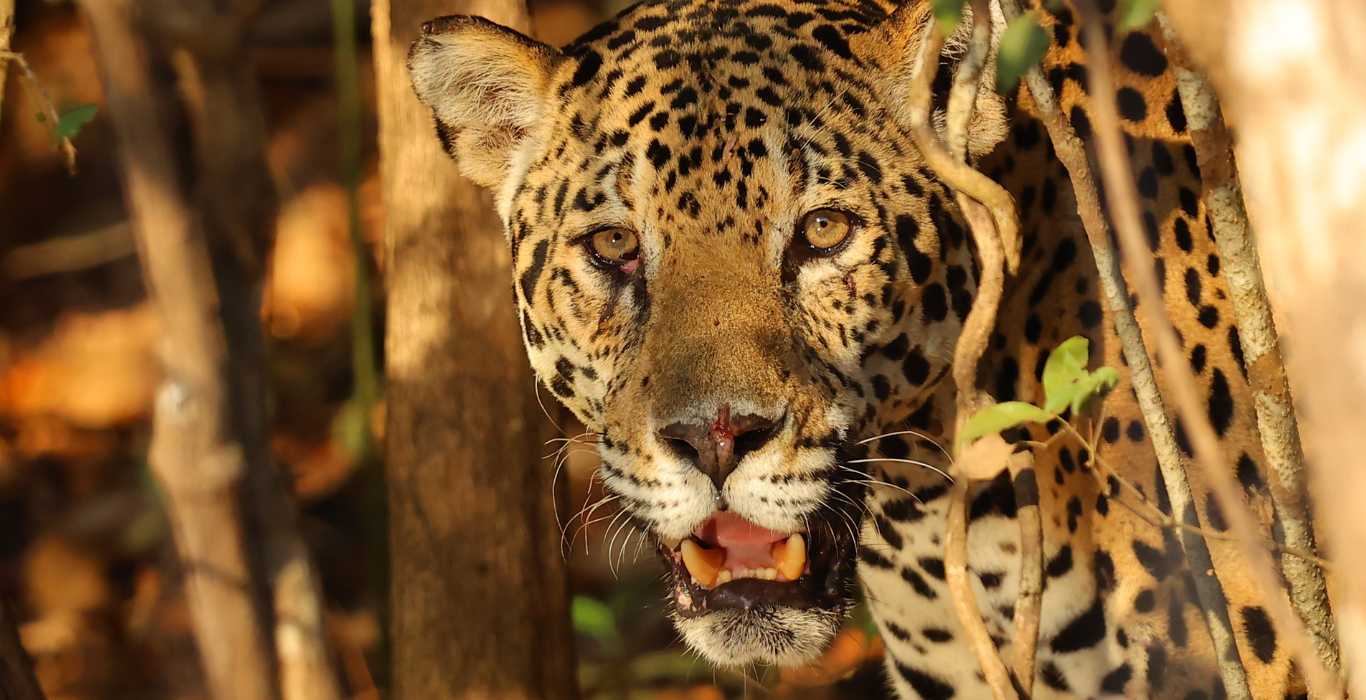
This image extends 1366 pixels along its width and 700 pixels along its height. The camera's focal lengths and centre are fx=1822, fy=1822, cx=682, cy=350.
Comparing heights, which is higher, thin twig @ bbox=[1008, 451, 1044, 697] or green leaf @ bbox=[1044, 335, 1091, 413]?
green leaf @ bbox=[1044, 335, 1091, 413]

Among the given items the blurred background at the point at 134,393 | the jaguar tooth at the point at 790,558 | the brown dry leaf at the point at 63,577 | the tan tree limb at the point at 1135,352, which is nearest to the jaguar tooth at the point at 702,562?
the jaguar tooth at the point at 790,558

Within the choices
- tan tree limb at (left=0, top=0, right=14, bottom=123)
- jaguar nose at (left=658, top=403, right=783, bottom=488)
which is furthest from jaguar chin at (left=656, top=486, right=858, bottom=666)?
tan tree limb at (left=0, top=0, right=14, bottom=123)

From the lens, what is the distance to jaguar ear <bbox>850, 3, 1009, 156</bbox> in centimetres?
362

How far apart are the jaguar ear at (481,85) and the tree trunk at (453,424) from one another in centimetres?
24

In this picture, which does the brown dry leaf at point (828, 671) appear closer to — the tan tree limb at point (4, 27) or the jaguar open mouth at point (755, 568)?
the jaguar open mouth at point (755, 568)

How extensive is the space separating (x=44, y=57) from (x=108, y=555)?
2.34 metres

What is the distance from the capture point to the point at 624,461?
354 cm

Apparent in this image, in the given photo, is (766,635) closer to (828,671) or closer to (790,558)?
(790,558)

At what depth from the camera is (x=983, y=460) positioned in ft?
9.53

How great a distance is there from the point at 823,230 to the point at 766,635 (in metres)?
0.81

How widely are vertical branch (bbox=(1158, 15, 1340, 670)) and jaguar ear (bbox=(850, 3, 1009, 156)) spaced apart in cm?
72

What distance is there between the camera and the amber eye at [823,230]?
3.59 meters

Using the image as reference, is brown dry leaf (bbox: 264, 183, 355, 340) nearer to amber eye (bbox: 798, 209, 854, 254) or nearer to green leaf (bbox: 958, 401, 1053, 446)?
amber eye (bbox: 798, 209, 854, 254)

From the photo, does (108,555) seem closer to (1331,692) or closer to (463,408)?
(463,408)
